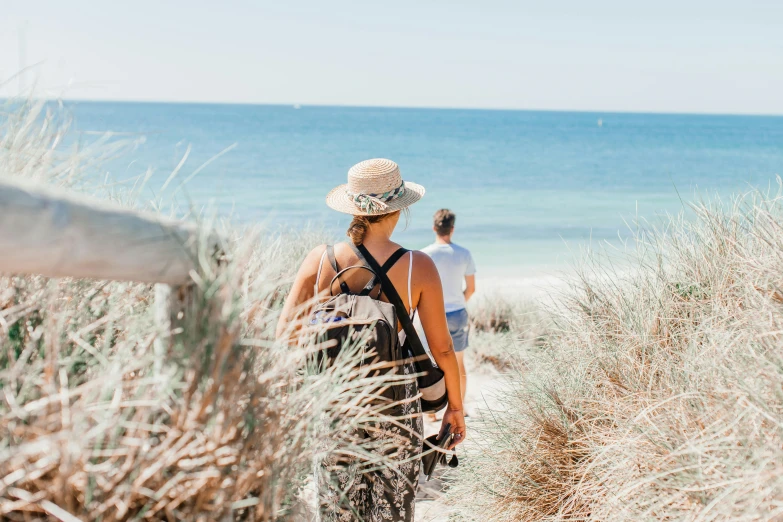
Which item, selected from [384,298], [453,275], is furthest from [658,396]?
[453,275]

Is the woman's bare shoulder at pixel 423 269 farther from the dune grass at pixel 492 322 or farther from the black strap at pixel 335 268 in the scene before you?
the dune grass at pixel 492 322

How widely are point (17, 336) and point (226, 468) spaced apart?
28.6 inches

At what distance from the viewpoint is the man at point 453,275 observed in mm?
5602

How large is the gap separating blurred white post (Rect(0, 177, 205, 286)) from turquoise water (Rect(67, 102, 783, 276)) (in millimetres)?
206

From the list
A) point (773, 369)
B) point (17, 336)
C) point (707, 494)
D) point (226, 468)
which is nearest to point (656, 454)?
point (707, 494)

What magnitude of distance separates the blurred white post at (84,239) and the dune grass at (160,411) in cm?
10

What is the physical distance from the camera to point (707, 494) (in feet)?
6.43

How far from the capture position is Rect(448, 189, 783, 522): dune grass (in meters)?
1.93

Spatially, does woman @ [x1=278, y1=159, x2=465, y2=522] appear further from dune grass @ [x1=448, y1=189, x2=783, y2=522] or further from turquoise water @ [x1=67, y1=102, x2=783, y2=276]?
dune grass @ [x1=448, y1=189, x2=783, y2=522]

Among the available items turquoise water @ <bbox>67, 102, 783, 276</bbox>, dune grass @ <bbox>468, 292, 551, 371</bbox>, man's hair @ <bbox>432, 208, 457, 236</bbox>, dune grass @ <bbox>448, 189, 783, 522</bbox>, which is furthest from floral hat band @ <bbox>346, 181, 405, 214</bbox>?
dune grass @ <bbox>468, 292, 551, 371</bbox>

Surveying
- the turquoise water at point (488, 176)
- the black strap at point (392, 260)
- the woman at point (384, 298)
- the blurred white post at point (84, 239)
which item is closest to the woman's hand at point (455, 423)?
the woman at point (384, 298)

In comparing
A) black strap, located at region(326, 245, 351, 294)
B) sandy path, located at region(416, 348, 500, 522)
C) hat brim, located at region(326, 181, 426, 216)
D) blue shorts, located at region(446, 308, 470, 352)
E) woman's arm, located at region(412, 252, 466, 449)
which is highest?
hat brim, located at region(326, 181, 426, 216)

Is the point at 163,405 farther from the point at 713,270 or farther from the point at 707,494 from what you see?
the point at 713,270

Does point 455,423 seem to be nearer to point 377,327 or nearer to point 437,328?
point 437,328
